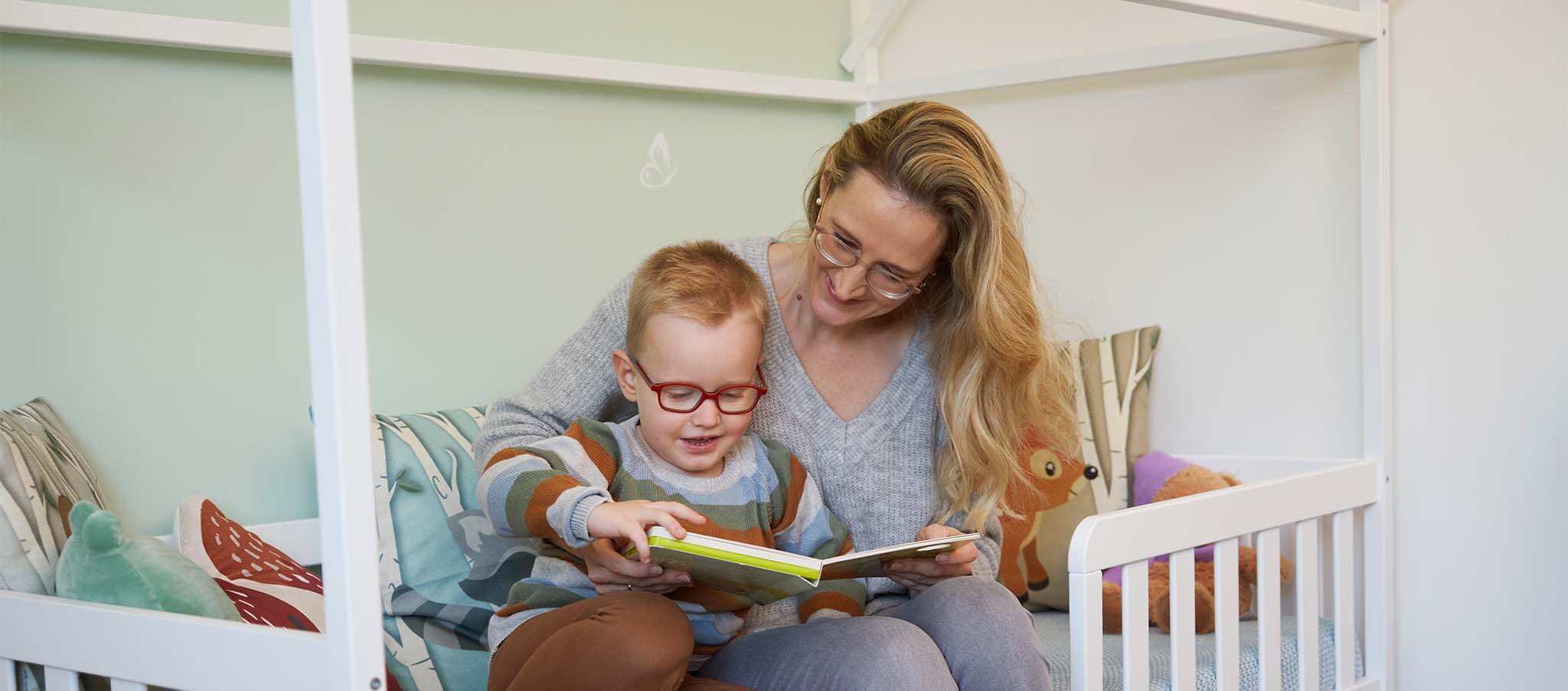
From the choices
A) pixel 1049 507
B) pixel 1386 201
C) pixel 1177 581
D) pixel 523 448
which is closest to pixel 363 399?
pixel 523 448

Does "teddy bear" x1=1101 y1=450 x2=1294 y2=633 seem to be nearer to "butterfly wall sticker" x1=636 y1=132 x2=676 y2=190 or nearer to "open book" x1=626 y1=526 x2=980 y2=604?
"open book" x1=626 y1=526 x2=980 y2=604

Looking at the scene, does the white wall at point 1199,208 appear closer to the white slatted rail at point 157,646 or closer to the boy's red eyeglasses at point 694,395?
the boy's red eyeglasses at point 694,395

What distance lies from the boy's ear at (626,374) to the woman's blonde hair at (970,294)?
32 centimetres

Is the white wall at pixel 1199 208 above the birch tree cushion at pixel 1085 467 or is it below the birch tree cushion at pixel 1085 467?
above

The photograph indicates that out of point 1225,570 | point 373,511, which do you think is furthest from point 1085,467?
point 373,511

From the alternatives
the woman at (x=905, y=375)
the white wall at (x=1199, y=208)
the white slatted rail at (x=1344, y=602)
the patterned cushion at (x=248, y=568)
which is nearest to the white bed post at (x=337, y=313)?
the woman at (x=905, y=375)

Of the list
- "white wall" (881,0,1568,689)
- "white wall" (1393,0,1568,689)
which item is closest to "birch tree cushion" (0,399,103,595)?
"white wall" (881,0,1568,689)

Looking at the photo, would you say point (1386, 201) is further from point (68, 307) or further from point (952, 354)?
point (68, 307)

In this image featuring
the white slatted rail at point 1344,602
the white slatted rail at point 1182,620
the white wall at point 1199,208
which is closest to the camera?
the white slatted rail at point 1182,620

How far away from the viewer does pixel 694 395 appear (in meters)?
1.29

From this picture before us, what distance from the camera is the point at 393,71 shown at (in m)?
1.79

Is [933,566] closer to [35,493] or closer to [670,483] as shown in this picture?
[670,483]

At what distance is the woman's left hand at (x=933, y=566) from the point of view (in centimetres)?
130

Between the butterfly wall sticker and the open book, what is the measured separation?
1.01m
